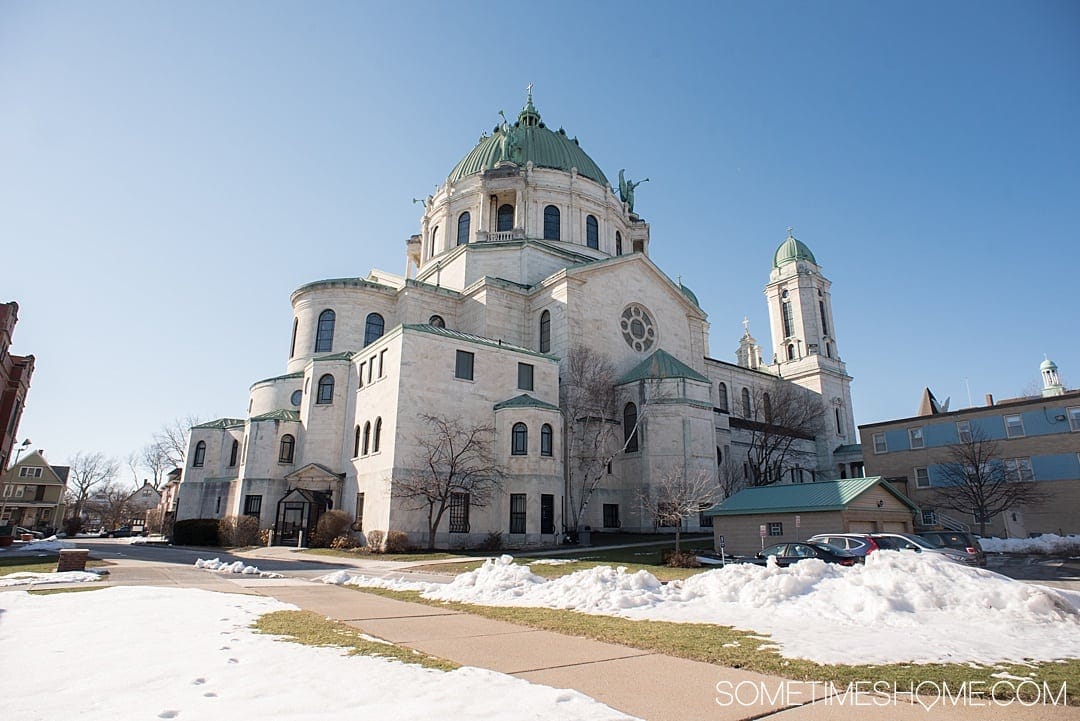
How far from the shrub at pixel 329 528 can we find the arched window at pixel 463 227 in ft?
91.6

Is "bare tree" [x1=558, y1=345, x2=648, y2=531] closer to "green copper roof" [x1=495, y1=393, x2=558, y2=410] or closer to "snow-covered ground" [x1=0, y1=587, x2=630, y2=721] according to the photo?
"green copper roof" [x1=495, y1=393, x2=558, y2=410]

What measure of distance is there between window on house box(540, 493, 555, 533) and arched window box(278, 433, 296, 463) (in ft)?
53.1

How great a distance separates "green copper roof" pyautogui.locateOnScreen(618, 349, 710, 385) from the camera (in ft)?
136

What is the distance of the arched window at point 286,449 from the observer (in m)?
38.6

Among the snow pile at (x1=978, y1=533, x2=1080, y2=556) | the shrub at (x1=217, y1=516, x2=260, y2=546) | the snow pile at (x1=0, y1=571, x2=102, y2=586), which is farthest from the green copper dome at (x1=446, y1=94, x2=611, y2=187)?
the snow pile at (x1=0, y1=571, x2=102, y2=586)

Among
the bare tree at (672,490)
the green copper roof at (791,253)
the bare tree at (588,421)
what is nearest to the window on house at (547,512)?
the bare tree at (588,421)

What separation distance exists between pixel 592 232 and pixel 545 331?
14.5 meters

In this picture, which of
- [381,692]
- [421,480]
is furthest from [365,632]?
[421,480]

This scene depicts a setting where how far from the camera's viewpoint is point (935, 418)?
39.9 meters

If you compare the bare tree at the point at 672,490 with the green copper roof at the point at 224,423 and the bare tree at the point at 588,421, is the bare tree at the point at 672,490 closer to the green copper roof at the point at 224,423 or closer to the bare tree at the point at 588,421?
the bare tree at the point at 588,421

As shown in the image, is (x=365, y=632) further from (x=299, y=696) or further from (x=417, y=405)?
(x=417, y=405)

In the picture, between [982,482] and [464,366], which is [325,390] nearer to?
[464,366]

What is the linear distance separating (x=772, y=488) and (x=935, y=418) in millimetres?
18555

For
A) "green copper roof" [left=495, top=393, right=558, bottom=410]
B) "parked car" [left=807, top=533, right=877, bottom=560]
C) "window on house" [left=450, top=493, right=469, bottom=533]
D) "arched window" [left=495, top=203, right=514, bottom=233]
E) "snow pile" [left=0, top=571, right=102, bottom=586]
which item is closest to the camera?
"snow pile" [left=0, top=571, right=102, bottom=586]
